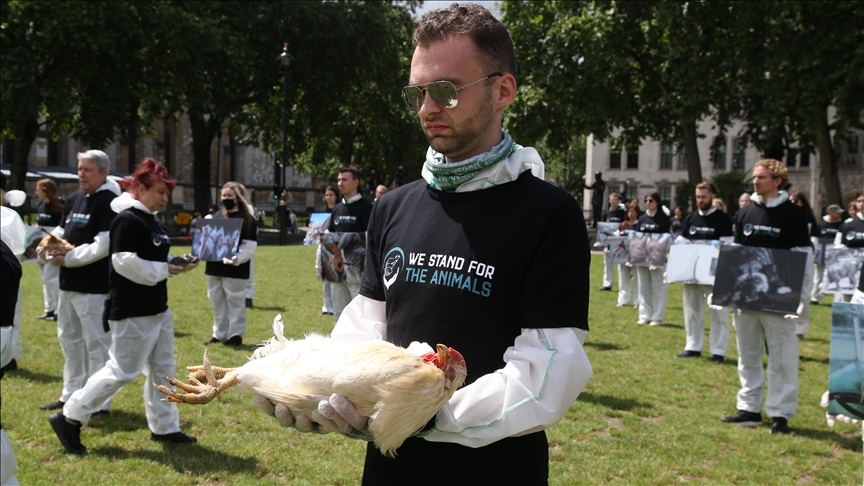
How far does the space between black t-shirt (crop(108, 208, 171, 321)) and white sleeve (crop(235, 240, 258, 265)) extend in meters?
4.47

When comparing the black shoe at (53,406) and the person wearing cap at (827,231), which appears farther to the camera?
the person wearing cap at (827,231)

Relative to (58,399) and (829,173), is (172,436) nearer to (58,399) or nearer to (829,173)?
(58,399)

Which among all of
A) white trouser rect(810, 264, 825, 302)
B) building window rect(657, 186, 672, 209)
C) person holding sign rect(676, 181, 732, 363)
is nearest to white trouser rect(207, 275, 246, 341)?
person holding sign rect(676, 181, 732, 363)

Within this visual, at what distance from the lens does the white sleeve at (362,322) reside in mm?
2415

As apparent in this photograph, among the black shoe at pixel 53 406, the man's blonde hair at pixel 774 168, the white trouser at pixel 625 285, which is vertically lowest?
the black shoe at pixel 53 406

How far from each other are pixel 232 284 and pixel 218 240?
0.77m

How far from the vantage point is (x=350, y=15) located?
36.8 meters

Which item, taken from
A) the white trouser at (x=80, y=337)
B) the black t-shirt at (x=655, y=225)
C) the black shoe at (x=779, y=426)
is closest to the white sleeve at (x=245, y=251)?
the white trouser at (x=80, y=337)

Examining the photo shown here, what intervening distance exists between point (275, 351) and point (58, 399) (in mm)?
6709

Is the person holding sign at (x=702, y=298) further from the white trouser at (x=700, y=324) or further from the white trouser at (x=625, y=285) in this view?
the white trouser at (x=625, y=285)

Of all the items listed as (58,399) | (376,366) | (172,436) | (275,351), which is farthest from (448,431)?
(58,399)

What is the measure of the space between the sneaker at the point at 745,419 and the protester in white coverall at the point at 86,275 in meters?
6.39

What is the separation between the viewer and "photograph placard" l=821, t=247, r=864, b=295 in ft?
34.5

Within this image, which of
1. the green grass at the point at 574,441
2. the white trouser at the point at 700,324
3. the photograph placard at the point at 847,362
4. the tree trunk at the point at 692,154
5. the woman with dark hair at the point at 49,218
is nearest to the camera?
the photograph placard at the point at 847,362
